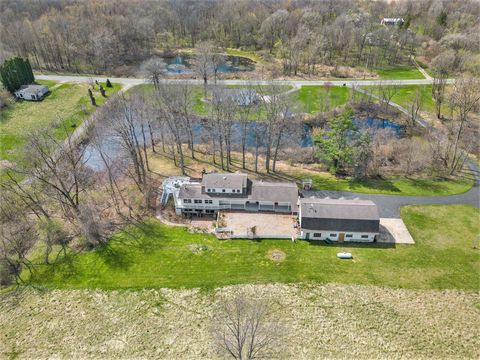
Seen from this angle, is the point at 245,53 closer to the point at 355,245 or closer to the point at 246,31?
the point at 246,31

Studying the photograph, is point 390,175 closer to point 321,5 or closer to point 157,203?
point 157,203

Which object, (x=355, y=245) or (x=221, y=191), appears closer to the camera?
(x=355, y=245)

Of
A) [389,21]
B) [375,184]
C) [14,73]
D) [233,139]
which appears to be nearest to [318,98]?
[233,139]

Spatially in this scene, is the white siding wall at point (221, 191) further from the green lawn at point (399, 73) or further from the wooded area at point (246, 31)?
the green lawn at point (399, 73)

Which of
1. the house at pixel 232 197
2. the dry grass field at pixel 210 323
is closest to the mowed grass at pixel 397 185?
the house at pixel 232 197

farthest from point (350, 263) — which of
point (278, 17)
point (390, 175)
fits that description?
point (278, 17)

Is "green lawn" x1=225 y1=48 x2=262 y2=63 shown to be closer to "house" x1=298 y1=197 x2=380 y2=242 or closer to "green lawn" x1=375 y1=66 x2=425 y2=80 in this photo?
"green lawn" x1=375 y1=66 x2=425 y2=80
